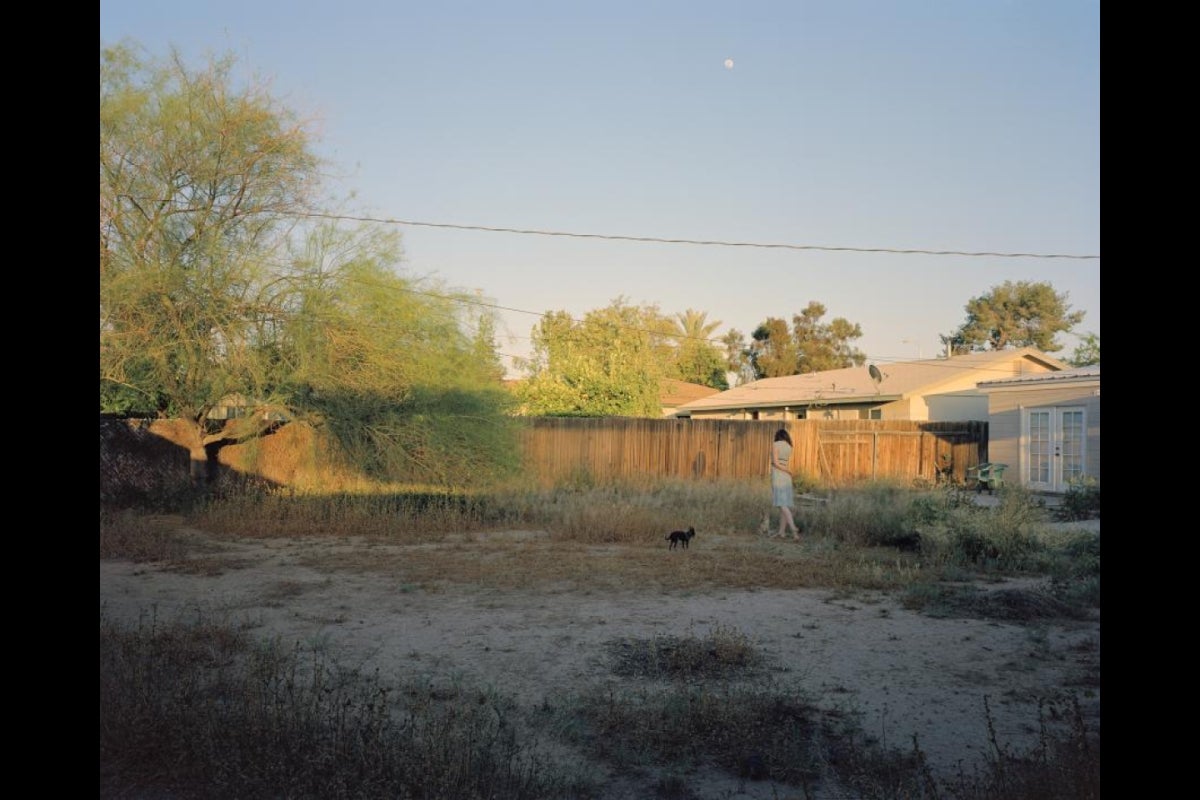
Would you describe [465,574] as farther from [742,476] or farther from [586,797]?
[742,476]

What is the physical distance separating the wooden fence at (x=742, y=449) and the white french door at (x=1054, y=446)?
3139 mm

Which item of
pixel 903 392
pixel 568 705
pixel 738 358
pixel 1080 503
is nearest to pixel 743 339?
pixel 738 358

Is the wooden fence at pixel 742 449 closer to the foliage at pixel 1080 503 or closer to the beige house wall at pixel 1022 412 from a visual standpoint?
the beige house wall at pixel 1022 412

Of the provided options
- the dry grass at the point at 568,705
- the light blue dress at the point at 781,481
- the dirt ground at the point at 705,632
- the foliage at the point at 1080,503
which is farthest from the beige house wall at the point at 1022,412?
the dirt ground at the point at 705,632

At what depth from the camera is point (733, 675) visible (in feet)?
18.9

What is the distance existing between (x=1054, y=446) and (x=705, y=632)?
52.6ft

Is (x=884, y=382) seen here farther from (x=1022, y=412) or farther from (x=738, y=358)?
(x=738, y=358)

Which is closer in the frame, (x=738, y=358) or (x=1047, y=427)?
(x=1047, y=427)

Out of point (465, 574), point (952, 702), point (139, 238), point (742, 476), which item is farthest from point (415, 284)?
point (952, 702)

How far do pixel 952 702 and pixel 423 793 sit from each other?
11.5 ft

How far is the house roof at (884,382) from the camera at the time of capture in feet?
89.3

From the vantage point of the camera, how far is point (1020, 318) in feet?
164
